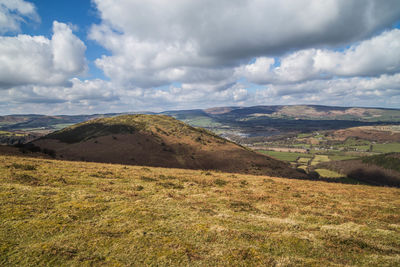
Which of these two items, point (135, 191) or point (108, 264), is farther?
point (135, 191)

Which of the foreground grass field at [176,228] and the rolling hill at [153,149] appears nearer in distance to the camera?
the foreground grass field at [176,228]

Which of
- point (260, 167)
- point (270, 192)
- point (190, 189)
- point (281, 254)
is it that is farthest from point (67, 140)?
point (281, 254)

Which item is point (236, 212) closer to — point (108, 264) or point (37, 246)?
point (108, 264)

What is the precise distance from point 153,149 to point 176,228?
61560 millimetres

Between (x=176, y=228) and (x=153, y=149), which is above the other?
(x=176, y=228)

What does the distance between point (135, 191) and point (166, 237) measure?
→ 817 centimetres

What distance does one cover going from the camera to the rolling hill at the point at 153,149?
2351 inches

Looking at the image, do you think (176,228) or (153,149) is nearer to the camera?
(176,228)

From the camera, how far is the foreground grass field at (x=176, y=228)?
23.8ft

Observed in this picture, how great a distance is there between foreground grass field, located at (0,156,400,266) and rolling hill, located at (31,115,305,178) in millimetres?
41510

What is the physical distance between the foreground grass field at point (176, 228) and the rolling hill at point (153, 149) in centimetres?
4151

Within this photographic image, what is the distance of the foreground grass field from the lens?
7258 mm

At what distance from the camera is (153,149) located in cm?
6931

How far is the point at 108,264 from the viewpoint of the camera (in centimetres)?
661
